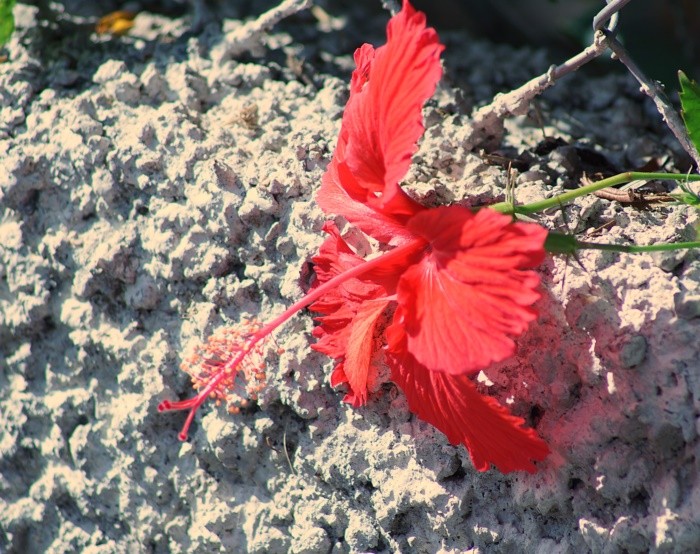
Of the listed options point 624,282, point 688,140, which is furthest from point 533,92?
point 624,282

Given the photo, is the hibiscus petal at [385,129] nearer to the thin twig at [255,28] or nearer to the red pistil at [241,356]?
the red pistil at [241,356]

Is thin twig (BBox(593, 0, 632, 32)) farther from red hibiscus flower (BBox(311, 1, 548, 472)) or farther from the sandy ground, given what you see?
red hibiscus flower (BBox(311, 1, 548, 472))

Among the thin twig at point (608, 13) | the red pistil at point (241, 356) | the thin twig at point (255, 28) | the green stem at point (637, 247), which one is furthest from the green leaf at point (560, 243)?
the thin twig at point (255, 28)

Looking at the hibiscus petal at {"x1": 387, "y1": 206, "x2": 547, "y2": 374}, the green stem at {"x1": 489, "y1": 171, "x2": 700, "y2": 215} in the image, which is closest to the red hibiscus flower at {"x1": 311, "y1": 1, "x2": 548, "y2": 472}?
the hibiscus petal at {"x1": 387, "y1": 206, "x2": 547, "y2": 374}

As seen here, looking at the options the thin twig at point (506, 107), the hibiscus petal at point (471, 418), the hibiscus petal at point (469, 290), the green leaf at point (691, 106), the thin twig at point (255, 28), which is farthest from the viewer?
the thin twig at point (255, 28)

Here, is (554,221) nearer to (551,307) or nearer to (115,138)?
(551,307)

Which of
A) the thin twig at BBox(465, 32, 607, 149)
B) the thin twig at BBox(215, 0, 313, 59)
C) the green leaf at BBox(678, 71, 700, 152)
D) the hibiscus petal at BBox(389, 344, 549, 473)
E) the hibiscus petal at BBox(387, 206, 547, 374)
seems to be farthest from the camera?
the thin twig at BBox(215, 0, 313, 59)
